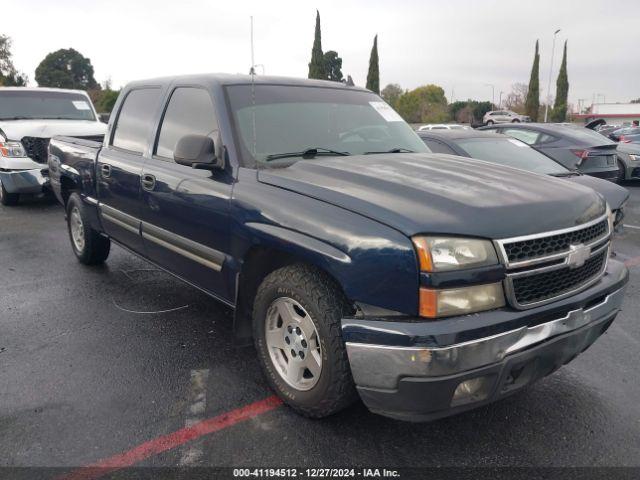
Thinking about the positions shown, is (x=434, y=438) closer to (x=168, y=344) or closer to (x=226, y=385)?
(x=226, y=385)

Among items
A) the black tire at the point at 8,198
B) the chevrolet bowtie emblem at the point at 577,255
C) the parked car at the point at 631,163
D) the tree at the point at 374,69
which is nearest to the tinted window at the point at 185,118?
the chevrolet bowtie emblem at the point at 577,255

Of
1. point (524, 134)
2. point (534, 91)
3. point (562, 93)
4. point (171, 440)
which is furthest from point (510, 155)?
point (562, 93)

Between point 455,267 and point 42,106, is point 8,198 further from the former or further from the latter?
point 455,267

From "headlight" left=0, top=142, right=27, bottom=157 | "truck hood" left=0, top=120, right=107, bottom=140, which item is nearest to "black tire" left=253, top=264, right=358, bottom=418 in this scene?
"truck hood" left=0, top=120, right=107, bottom=140

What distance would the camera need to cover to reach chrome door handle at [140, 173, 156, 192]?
12.4 feet

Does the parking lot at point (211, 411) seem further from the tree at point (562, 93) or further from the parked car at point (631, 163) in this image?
the tree at point (562, 93)

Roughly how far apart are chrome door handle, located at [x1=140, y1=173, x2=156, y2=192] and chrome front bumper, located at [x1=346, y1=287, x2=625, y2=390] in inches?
85.1

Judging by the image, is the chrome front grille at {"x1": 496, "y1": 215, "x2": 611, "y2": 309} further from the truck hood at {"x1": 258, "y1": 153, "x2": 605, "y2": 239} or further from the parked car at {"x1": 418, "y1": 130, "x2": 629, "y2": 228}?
the parked car at {"x1": 418, "y1": 130, "x2": 629, "y2": 228}

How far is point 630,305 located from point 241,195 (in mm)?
3662

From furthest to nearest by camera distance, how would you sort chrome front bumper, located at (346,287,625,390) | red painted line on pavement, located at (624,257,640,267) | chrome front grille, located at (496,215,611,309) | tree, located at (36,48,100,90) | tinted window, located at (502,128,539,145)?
1. tree, located at (36,48,100,90)
2. tinted window, located at (502,128,539,145)
3. red painted line on pavement, located at (624,257,640,267)
4. chrome front grille, located at (496,215,611,309)
5. chrome front bumper, located at (346,287,625,390)

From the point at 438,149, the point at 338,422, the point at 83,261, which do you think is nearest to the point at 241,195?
the point at 338,422

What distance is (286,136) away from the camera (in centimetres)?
336

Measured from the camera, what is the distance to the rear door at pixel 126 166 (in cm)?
410

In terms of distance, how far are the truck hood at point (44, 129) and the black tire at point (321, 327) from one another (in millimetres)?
6935
